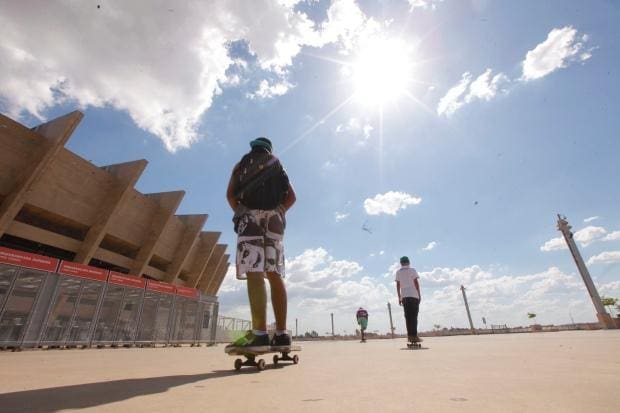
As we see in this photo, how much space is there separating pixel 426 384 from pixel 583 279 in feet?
129

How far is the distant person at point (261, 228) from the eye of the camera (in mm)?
2594

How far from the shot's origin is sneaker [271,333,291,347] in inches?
103

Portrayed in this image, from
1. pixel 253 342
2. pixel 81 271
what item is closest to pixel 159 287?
pixel 81 271

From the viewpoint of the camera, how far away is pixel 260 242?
2.75 m

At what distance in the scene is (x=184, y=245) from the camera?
25875 millimetres

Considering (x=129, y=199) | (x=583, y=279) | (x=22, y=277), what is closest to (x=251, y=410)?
(x=22, y=277)

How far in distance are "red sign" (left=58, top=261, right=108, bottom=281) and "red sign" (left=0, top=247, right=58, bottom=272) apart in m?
0.26

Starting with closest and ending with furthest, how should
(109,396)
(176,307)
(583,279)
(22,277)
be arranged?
(109,396) → (22,277) → (176,307) → (583,279)

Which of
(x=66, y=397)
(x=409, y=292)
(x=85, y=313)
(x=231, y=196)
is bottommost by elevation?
(x=66, y=397)

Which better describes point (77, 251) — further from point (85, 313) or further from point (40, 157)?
point (85, 313)

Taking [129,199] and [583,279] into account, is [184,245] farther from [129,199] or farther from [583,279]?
[583,279]

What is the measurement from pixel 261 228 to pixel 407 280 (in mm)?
4770

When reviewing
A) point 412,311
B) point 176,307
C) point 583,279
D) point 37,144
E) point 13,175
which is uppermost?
point 37,144

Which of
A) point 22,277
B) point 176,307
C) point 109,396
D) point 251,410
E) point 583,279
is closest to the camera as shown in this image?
point 251,410
